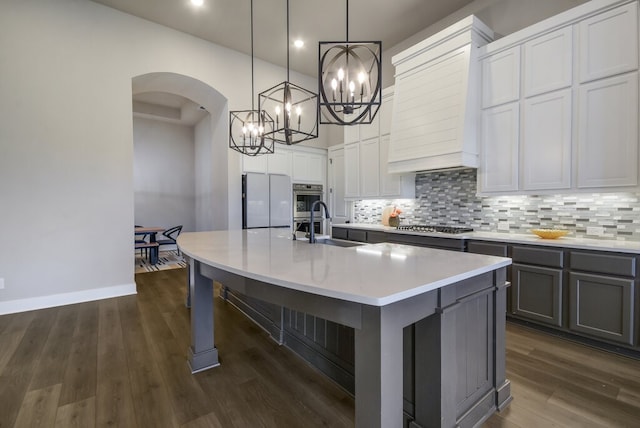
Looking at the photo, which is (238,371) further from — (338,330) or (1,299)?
(1,299)

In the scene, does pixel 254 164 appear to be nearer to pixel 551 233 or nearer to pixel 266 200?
pixel 266 200

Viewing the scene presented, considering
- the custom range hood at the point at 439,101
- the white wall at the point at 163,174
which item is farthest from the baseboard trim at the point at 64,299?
the custom range hood at the point at 439,101

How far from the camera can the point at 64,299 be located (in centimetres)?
355

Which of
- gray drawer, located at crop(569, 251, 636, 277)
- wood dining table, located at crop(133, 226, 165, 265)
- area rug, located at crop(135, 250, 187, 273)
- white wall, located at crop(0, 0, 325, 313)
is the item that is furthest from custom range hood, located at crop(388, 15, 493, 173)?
wood dining table, located at crop(133, 226, 165, 265)

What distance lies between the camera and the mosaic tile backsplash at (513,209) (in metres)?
2.64

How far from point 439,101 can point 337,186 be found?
106 inches

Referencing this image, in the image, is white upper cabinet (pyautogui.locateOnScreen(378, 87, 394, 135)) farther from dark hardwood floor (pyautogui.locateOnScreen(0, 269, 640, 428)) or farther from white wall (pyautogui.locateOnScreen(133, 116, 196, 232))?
white wall (pyautogui.locateOnScreen(133, 116, 196, 232))

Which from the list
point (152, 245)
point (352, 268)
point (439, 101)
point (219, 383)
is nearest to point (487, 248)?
point (439, 101)

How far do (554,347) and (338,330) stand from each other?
1958 millimetres

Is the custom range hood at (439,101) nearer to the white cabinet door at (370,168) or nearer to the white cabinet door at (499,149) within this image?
the white cabinet door at (499,149)

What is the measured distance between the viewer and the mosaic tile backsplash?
8.65 feet

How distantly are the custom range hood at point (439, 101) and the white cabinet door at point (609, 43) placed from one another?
3.14ft

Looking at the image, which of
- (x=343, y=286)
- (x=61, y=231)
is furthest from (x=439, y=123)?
(x=61, y=231)

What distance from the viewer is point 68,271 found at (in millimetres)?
3596
